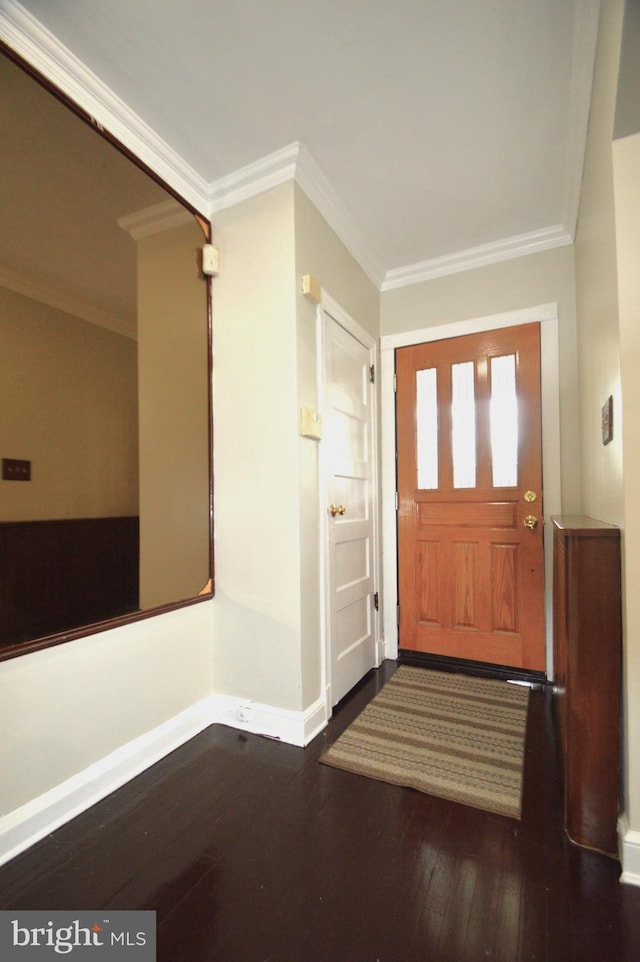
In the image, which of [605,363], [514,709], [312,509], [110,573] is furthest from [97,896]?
[605,363]

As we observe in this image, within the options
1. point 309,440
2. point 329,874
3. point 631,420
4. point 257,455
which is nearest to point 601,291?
point 631,420

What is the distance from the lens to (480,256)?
2586mm

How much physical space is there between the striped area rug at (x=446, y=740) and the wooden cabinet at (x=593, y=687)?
0.84 feet

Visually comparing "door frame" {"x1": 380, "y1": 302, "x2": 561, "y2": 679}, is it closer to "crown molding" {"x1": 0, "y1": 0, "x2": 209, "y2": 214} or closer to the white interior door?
the white interior door

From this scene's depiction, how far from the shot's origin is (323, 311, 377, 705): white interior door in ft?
Answer: 7.00

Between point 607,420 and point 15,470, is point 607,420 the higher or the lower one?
the higher one

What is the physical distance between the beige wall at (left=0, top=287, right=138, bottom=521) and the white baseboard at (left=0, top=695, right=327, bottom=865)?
3.02 ft

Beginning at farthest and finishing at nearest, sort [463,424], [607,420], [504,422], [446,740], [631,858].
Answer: [463,424] < [504,422] < [446,740] < [607,420] < [631,858]

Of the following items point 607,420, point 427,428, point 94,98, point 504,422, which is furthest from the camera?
point 427,428

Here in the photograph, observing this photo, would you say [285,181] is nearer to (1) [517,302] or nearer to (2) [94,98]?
(2) [94,98]

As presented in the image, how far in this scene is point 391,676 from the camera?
251 cm

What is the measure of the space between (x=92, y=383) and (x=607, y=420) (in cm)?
186

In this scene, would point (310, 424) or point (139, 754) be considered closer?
point (139, 754)

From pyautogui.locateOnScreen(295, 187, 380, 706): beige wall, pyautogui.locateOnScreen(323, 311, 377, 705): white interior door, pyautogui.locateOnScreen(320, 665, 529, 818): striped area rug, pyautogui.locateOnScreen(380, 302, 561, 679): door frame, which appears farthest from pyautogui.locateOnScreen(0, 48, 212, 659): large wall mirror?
pyautogui.locateOnScreen(380, 302, 561, 679): door frame
